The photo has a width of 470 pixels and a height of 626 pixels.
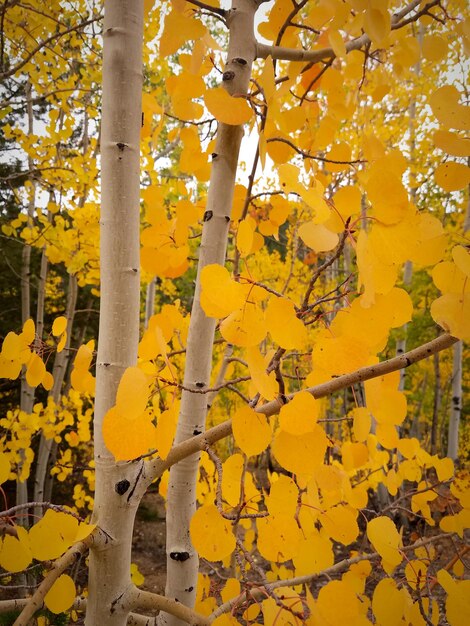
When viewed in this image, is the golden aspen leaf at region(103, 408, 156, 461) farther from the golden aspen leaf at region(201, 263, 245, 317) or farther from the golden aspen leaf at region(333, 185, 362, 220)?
the golden aspen leaf at region(333, 185, 362, 220)

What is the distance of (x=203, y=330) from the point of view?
33.6 inches

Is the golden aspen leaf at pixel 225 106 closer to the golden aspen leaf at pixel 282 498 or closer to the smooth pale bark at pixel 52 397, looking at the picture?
the golden aspen leaf at pixel 282 498

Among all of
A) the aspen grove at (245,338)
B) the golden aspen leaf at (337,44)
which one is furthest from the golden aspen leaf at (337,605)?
the golden aspen leaf at (337,44)

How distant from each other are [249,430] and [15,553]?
395 mm

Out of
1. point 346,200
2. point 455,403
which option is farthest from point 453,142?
point 455,403

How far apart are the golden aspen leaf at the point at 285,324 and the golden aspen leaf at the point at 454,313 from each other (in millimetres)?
166

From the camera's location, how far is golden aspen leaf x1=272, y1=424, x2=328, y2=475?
54 centimetres

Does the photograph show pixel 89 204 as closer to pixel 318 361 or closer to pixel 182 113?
pixel 182 113

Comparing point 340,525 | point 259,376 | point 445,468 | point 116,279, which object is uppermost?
point 116,279

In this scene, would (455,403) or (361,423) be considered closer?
(361,423)

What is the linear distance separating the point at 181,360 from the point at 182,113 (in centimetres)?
360

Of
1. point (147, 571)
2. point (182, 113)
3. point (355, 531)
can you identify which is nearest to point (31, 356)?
point (182, 113)

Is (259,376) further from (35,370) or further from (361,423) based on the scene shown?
(35,370)

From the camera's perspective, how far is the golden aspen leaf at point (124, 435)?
52cm
